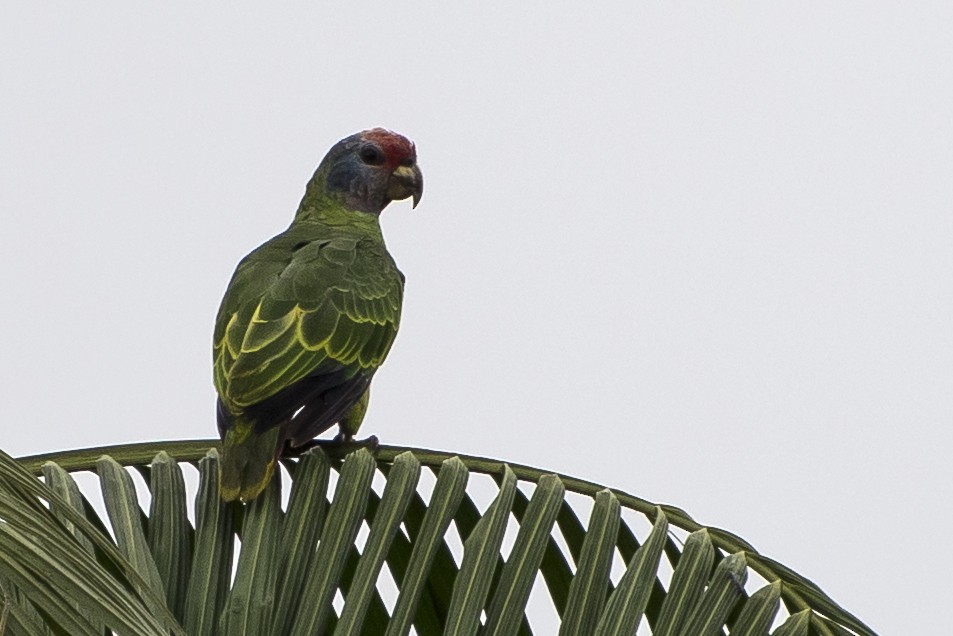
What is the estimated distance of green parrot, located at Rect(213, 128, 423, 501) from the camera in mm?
3756

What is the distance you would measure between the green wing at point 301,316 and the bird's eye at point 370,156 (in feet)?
2.54

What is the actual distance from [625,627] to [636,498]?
40 centimetres

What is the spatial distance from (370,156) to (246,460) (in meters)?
2.35

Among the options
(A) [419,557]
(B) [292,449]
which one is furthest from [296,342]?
(A) [419,557]

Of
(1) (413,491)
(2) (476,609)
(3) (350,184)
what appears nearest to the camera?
(2) (476,609)

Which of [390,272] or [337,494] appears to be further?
→ [390,272]

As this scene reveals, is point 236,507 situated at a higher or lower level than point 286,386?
lower

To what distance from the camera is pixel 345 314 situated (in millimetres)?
4320

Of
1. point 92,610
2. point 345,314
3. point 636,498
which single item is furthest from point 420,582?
point 345,314

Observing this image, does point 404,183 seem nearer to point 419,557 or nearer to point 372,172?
point 372,172

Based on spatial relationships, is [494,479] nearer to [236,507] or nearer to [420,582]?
[420,582]

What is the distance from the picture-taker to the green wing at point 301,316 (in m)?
3.93

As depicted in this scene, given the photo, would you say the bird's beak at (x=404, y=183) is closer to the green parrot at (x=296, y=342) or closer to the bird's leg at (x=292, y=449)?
the green parrot at (x=296, y=342)

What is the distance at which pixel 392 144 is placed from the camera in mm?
5617
